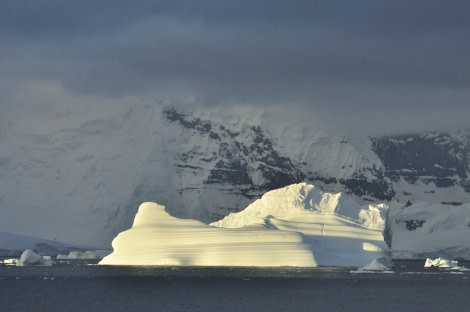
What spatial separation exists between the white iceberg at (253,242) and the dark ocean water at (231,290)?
2115mm

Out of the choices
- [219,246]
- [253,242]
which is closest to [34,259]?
[219,246]

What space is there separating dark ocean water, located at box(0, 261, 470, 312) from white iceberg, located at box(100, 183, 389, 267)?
2115mm

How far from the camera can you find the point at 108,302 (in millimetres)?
114938

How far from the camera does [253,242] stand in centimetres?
16188

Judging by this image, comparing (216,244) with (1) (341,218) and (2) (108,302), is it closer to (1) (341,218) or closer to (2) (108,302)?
(1) (341,218)

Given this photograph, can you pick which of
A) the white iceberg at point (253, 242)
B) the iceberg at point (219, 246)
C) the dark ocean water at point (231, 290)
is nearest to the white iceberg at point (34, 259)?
the dark ocean water at point (231, 290)

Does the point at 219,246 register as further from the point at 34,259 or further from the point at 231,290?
the point at 34,259

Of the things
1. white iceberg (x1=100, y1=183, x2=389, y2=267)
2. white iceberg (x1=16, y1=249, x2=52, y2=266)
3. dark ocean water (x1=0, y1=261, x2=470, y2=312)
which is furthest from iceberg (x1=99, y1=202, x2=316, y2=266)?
white iceberg (x1=16, y1=249, x2=52, y2=266)

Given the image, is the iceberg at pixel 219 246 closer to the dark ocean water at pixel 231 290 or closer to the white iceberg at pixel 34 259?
the dark ocean water at pixel 231 290

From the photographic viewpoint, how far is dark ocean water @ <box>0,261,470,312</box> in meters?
112

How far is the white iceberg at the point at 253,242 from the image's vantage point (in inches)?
6378

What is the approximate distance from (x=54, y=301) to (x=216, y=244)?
48454 millimetres

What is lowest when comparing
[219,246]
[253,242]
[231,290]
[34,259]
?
[231,290]

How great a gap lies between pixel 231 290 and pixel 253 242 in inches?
1250
